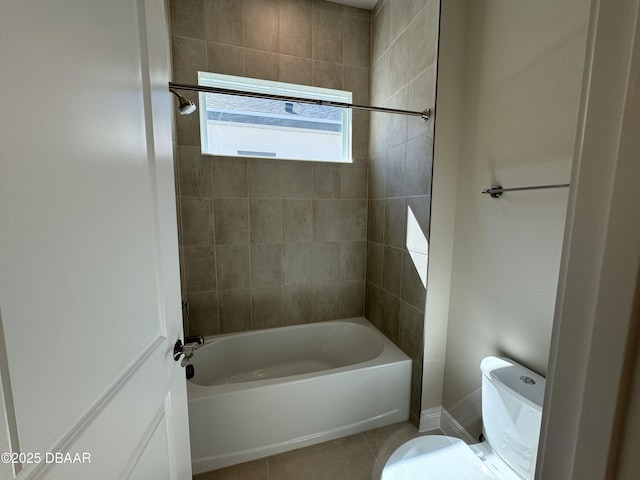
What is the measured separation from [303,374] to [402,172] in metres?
1.49

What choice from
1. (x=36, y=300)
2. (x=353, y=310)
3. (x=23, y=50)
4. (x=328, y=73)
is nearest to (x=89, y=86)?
(x=23, y=50)

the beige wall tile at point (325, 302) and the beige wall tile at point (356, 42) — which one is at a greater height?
the beige wall tile at point (356, 42)

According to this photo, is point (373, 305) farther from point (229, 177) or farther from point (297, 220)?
point (229, 177)

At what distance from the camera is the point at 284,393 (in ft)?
5.05

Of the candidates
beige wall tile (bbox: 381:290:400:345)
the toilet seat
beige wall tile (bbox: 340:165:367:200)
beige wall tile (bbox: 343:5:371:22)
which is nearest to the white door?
the toilet seat

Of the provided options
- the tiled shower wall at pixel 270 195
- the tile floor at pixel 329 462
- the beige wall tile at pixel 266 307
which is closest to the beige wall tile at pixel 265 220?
the tiled shower wall at pixel 270 195

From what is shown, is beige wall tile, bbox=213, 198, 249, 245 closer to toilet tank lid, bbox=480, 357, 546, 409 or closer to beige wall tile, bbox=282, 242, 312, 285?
beige wall tile, bbox=282, 242, 312, 285

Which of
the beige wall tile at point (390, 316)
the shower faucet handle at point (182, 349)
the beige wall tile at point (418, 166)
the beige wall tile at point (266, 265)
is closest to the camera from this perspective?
the shower faucet handle at point (182, 349)

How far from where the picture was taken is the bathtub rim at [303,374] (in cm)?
146

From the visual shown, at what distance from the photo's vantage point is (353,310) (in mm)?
2455

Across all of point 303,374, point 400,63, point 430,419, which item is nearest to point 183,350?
point 303,374

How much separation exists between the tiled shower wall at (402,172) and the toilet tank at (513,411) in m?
0.51

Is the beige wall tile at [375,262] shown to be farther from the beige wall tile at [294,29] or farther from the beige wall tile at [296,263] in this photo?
the beige wall tile at [294,29]

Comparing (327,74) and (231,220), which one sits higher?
(327,74)
